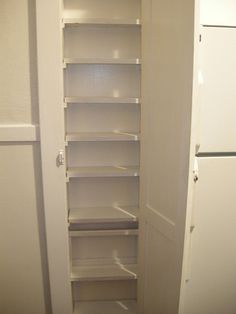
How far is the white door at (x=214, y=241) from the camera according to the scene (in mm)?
1345

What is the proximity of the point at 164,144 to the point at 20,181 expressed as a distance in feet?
2.93

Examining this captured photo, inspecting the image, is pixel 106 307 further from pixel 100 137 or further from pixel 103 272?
pixel 100 137

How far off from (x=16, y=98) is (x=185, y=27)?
3.23ft

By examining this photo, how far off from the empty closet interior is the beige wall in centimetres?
21

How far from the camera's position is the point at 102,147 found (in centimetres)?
175

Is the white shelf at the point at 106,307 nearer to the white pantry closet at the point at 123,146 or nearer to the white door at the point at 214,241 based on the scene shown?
the white pantry closet at the point at 123,146

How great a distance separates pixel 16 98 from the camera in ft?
4.75

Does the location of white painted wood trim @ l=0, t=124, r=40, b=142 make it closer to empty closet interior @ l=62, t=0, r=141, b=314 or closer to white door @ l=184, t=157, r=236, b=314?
empty closet interior @ l=62, t=0, r=141, b=314

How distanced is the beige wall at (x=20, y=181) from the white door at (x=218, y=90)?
36.9 inches

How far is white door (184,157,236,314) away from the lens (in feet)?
4.41

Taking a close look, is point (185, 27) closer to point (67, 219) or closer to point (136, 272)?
point (67, 219)

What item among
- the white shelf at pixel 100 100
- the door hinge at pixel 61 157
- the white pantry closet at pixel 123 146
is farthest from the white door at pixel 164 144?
the door hinge at pixel 61 157

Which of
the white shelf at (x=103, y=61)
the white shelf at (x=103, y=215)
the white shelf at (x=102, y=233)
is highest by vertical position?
the white shelf at (x=103, y=61)

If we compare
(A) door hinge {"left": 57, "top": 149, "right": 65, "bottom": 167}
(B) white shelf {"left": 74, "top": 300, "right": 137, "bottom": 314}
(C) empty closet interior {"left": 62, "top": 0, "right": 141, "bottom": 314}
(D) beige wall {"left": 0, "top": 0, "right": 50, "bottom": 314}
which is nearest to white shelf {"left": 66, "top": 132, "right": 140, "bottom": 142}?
(C) empty closet interior {"left": 62, "top": 0, "right": 141, "bottom": 314}
